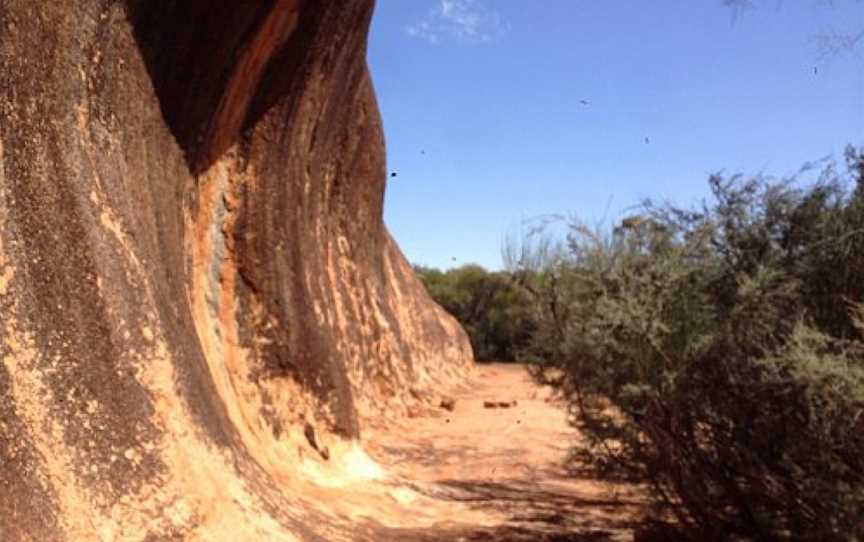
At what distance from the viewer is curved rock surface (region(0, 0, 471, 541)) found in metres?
4.09

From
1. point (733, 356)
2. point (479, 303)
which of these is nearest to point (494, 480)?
point (733, 356)

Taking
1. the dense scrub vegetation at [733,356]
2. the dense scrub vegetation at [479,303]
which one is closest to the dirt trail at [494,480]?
the dense scrub vegetation at [733,356]

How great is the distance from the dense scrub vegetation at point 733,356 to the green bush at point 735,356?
0.04 ft

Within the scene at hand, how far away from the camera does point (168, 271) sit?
18.6 feet

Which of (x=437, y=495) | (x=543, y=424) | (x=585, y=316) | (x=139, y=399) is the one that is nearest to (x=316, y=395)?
(x=437, y=495)

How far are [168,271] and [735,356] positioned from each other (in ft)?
12.5

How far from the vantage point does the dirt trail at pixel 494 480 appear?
733cm

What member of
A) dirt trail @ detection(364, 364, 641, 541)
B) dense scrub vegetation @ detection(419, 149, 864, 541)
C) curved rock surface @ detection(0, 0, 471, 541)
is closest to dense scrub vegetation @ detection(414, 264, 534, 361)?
dirt trail @ detection(364, 364, 641, 541)

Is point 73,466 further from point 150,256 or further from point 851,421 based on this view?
point 851,421

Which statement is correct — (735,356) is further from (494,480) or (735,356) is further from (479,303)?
(479,303)

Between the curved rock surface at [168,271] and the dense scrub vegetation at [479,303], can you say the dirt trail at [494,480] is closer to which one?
the curved rock surface at [168,271]

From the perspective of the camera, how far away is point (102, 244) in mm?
4633

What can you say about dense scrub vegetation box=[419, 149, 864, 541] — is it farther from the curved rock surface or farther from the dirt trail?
the curved rock surface

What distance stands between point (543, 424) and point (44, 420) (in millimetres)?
11276
